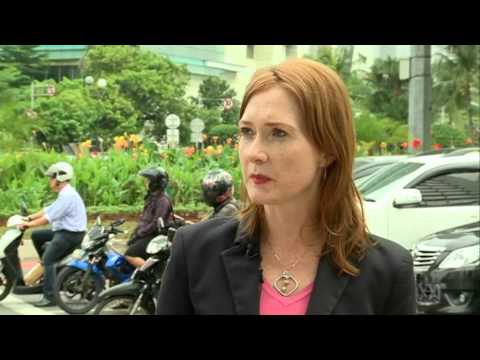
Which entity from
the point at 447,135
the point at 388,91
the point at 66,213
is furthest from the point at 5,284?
the point at 447,135

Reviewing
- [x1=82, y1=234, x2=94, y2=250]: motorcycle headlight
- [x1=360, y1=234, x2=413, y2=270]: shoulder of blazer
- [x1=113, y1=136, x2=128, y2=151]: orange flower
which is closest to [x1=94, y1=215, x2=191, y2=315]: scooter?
[x1=82, y1=234, x2=94, y2=250]: motorcycle headlight

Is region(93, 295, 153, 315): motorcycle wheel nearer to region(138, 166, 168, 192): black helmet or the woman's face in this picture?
region(138, 166, 168, 192): black helmet

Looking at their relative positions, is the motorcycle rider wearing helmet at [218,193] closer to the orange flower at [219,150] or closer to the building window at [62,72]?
the orange flower at [219,150]

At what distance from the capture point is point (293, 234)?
147 centimetres

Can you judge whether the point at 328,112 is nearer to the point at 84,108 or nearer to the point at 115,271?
the point at 115,271

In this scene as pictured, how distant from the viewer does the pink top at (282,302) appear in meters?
1.38

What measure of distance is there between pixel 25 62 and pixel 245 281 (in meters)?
5.96

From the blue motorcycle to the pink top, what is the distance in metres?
4.90

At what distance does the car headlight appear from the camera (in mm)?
5578

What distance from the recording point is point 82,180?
7234mm

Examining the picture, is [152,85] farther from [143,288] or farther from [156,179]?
[143,288]

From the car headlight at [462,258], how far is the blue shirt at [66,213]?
344 centimetres
